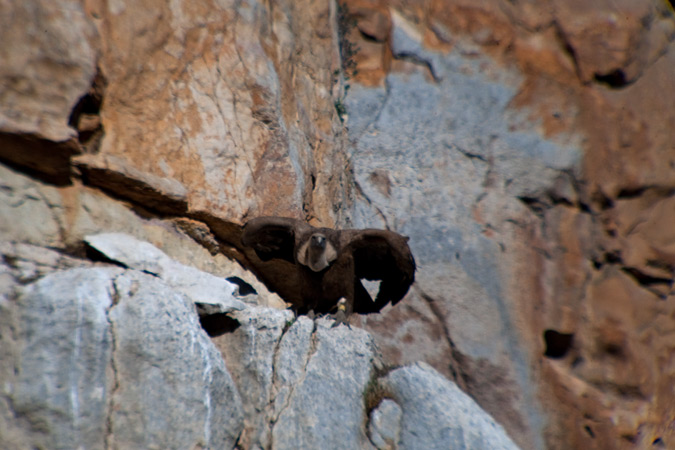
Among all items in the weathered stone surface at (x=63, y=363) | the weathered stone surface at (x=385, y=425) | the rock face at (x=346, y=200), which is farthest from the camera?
the weathered stone surface at (x=385, y=425)

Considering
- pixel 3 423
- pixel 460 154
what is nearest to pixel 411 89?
pixel 460 154

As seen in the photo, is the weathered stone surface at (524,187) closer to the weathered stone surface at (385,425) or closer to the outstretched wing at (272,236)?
the outstretched wing at (272,236)

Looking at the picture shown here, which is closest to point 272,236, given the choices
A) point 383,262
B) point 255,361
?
point 383,262

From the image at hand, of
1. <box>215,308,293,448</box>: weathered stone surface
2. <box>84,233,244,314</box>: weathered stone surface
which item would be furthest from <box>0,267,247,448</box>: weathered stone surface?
<box>84,233,244,314</box>: weathered stone surface

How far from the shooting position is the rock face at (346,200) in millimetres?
2848

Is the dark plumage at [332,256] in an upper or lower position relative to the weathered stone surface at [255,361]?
upper

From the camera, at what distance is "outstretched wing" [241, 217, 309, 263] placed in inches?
154

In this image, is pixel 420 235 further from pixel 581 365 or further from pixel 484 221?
pixel 581 365

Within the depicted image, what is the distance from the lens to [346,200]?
641 centimetres

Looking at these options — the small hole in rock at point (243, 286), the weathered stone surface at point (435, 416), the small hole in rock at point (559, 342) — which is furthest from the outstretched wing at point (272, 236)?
the small hole in rock at point (559, 342)

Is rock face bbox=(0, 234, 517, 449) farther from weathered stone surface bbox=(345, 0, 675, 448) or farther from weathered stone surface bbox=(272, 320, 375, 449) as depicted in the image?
weathered stone surface bbox=(345, 0, 675, 448)

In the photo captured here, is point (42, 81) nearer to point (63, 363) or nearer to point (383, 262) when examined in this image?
point (63, 363)

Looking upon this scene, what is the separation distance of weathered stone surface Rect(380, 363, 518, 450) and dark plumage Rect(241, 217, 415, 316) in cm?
66

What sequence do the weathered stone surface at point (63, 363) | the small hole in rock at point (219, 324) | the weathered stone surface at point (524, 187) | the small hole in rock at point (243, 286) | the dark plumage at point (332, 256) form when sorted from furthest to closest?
the weathered stone surface at point (524, 187) < the small hole in rock at point (243, 286) < the dark plumage at point (332, 256) < the small hole in rock at point (219, 324) < the weathered stone surface at point (63, 363)
